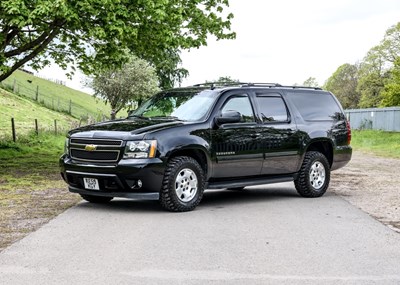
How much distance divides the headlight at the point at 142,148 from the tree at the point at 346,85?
82.5 meters

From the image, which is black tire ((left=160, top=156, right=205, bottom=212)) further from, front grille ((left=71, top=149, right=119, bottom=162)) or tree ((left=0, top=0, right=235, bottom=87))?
tree ((left=0, top=0, right=235, bottom=87))

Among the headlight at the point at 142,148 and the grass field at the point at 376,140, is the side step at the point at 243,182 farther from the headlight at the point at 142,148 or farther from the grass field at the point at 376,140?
the grass field at the point at 376,140

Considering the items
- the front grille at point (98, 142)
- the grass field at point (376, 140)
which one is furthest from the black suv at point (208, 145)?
the grass field at point (376, 140)

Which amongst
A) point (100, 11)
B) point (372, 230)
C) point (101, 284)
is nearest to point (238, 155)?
point (372, 230)

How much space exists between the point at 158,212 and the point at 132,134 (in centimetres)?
127

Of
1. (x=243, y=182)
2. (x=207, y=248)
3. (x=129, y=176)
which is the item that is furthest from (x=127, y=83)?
(x=207, y=248)

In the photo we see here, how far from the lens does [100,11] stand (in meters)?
16.7

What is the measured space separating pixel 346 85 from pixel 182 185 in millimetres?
87612

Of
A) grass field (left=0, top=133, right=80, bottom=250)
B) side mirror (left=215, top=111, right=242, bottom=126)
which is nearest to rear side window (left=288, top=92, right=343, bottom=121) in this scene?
side mirror (left=215, top=111, right=242, bottom=126)

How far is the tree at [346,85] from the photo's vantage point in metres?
90.4

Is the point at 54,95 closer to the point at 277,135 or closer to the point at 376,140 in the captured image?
the point at 376,140

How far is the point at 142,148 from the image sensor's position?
9484 mm

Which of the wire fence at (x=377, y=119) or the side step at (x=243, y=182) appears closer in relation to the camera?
the side step at (x=243, y=182)

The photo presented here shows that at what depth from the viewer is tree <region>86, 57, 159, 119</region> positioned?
214 ft
